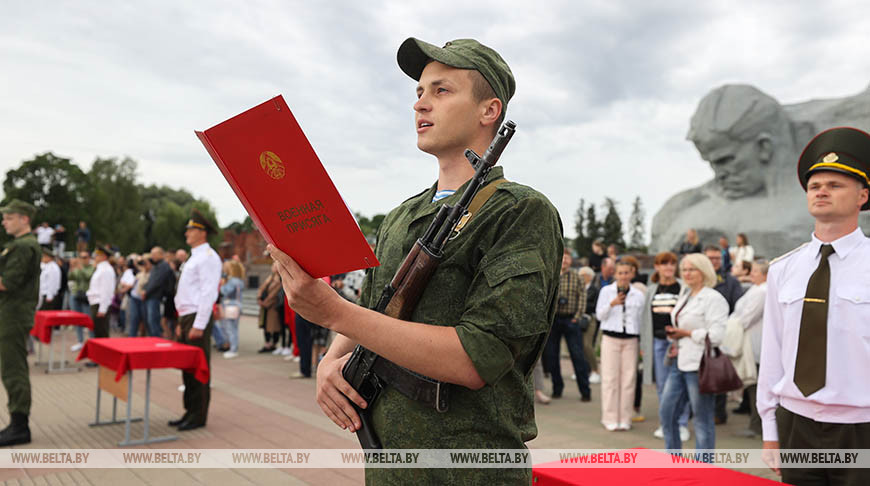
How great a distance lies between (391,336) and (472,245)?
324 mm

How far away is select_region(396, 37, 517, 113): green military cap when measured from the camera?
1713 mm

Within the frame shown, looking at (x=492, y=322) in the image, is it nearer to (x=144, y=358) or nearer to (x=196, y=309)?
(x=144, y=358)

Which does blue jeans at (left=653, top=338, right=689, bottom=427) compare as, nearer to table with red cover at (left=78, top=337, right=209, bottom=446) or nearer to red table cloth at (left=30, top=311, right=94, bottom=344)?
table with red cover at (left=78, top=337, right=209, bottom=446)

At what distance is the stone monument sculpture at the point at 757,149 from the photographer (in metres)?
21.2

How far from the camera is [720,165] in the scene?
23.0 metres

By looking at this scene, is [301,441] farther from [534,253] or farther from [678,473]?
[534,253]

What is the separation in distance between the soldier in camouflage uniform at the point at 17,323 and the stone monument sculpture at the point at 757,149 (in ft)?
70.4

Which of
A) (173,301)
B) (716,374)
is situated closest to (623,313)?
(716,374)

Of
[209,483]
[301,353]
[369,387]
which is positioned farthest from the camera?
[301,353]

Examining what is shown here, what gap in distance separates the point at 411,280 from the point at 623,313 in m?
6.39

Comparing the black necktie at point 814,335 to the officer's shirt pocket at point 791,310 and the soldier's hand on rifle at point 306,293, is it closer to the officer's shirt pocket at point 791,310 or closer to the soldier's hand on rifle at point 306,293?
the officer's shirt pocket at point 791,310

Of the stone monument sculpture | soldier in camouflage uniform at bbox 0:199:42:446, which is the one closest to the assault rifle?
soldier in camouflage uniform at bbox 0:199:42:446

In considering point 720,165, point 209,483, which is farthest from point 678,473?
point 720,165

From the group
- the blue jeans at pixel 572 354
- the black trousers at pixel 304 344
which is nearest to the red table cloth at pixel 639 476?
the blue jeans at pixel 572 354
